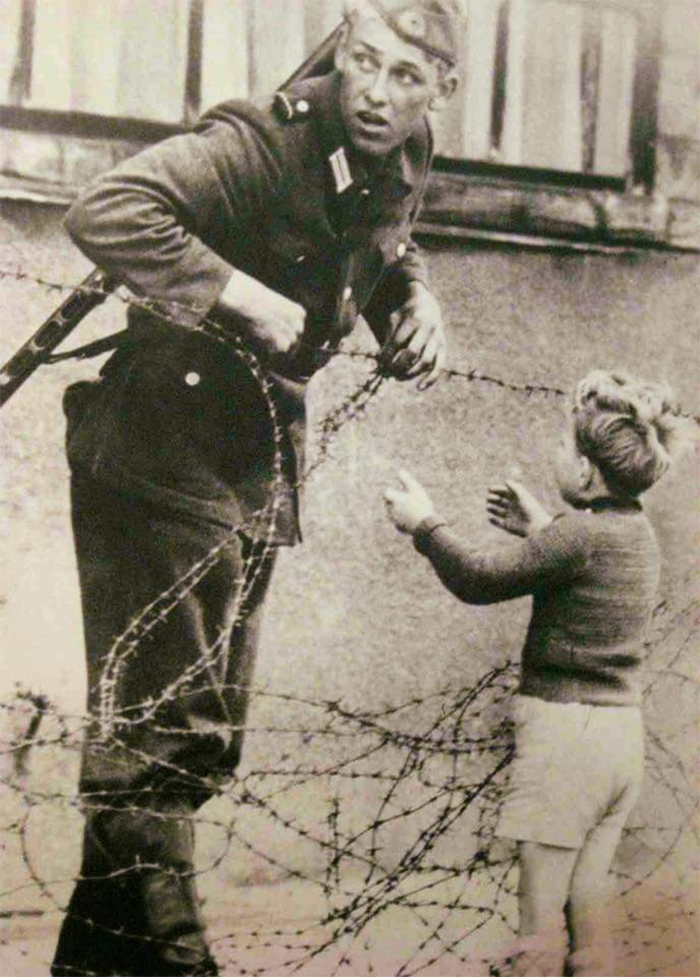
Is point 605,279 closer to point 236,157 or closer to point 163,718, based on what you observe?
point 236,157

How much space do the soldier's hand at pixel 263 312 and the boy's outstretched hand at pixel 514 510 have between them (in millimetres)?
535

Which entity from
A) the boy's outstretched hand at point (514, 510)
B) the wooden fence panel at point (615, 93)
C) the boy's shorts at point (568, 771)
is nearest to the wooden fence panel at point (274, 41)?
the wooden fence panel at point (615, 93)

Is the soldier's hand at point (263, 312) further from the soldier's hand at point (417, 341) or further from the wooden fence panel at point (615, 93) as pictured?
the wooden fence panel at point (615, 93)

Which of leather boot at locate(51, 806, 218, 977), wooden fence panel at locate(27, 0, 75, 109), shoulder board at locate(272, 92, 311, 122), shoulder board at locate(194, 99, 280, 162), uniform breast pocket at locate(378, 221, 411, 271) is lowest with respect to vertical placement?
leather boot at locate(51, 806, 218, 977)

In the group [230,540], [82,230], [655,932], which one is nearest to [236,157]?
[82,230]

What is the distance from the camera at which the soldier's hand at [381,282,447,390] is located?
8.10 feet

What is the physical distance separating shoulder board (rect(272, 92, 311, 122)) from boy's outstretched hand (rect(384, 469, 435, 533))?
0.66 m

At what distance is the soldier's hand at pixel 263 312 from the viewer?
86.4 inches

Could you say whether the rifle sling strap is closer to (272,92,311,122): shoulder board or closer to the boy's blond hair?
(272,92,311,122): shoulder board

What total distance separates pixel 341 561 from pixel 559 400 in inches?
20.5

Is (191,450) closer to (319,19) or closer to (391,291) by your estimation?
(391,291)

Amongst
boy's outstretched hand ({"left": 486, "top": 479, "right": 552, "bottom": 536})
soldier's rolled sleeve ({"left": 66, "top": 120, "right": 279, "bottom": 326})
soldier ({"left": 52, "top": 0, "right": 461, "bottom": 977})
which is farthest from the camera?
boy's outstretched hand ({"left": 486, "top": 479, "right": 552, "bottom": 536})

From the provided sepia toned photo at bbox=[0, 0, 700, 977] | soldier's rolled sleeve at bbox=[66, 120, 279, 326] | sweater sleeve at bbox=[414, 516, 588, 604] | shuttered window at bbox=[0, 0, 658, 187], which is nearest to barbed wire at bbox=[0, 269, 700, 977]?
sepia toned photo at bbox=[0, 0, 700, 977]

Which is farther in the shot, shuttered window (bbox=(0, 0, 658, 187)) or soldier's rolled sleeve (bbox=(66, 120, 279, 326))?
shuttered window (bbox=(0, 0, 658, 187))
